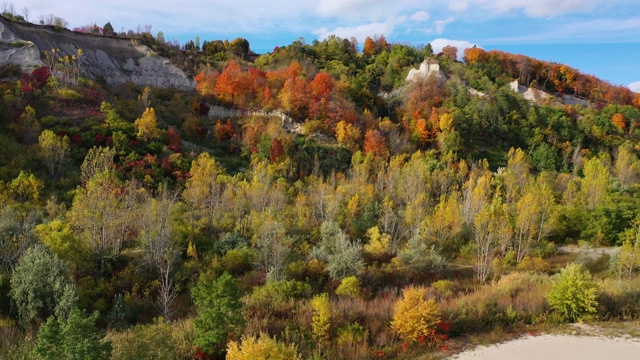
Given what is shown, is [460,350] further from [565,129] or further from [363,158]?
[565,129]

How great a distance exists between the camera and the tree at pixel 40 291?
11578mm

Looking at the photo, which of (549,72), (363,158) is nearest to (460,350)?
(363,158)

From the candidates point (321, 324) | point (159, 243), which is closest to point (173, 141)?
point (159, 243)

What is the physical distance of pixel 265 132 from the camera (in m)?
36.4

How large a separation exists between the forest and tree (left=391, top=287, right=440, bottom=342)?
0.19 ft

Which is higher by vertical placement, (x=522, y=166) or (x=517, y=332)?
(x=522, y=166)

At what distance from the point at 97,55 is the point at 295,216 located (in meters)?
33.8

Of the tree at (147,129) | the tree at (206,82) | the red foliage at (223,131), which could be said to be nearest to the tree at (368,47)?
the tree at (206,82)

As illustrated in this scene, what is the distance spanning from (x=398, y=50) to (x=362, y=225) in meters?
48.2

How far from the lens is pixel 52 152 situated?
26234 mm

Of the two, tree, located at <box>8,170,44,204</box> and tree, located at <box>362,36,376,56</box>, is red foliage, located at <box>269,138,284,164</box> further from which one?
tree, located at <box>362,36,376,56</box>

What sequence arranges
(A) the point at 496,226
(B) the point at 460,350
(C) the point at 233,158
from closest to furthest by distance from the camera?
1. (B) the point at 460,350
2. (A) the point at 496,226
3. (C) the point at 233,158

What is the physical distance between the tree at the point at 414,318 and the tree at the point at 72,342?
6.92 metres

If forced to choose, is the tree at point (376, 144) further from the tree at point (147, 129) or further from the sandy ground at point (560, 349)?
the sandy ground at point (560, 349)
